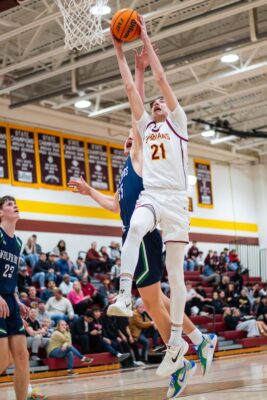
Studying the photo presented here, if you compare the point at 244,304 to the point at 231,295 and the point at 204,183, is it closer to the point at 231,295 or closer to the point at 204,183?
the point at 231,295

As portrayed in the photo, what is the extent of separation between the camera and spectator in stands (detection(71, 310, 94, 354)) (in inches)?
611

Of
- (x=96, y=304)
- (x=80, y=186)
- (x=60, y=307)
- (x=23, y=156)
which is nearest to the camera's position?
(x=80, y=186)

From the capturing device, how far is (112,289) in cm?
1961

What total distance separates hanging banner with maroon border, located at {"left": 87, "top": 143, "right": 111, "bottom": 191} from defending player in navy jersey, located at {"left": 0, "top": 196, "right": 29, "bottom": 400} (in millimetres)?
17854

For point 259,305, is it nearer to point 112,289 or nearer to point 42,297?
point 112,289

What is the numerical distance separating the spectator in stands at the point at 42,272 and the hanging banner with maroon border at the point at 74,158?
5.14m

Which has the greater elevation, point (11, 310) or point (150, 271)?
point (150, 271)

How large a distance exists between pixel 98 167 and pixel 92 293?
734 cm

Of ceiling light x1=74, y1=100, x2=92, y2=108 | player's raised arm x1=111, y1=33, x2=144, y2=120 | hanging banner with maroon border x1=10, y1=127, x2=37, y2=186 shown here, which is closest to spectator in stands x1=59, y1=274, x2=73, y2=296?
hanging banner with maroon border x1=10, y1=127, x2=37, y2=186

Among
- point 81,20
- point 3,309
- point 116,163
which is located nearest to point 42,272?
point 116,163

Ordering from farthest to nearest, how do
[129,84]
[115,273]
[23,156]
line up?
1. [23,156]
2. [115,273]
3. [129,84]

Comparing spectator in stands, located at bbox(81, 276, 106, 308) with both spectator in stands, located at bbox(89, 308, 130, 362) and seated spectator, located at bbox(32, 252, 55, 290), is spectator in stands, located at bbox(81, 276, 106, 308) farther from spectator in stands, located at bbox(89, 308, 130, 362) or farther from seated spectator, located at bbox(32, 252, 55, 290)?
spectator in stands, located at bbox(89, 308, 130, 362)

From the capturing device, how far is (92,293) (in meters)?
18.2

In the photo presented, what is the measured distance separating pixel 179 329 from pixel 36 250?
15.1 m
